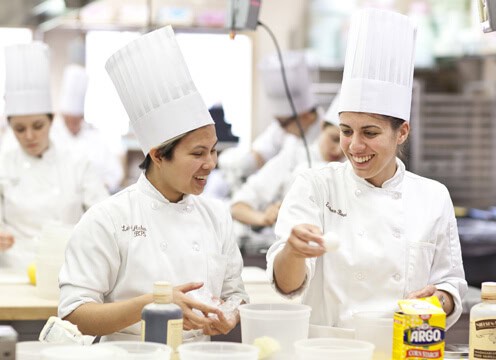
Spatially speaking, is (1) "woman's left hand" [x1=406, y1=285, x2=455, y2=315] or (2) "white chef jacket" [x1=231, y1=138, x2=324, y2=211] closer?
(1) "woman's left hand" [x1=406, y1=285, x2=455, y2=315]

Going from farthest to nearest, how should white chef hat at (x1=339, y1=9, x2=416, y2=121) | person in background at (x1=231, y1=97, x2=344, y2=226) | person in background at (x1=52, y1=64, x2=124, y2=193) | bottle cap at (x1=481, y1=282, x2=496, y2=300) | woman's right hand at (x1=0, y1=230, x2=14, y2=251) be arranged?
1. person in background at (x1=52, y1=64, x2=124, y2=193)
2. person in background at (x1=231, y1=97, x2=344, y2=226)
3. woman's right hand at (x1=0, y1=230, x2=14, y2=251)
4. white chef hat at (x1=339, y1=9, x2=416, y2=121)
5. bottle cap at (x1=481, y1=282, x2=496, y2=300)

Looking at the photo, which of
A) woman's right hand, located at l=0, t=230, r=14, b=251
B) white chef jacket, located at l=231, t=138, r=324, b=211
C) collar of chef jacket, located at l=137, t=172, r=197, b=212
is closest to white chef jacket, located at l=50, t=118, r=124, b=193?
white chef jacket, located at l=231, t=138, r=324, b=211

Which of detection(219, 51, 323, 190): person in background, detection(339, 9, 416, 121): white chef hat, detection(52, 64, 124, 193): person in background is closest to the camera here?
detection(339, 9, 416, 121): white chef hat

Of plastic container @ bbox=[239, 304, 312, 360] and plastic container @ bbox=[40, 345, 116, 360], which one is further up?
plastic container @ bbox=[239, 304, 312, 360]

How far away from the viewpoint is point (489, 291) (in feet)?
6.88

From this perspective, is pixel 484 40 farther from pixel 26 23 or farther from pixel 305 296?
pixel 305 296

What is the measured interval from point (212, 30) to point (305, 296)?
250 inches

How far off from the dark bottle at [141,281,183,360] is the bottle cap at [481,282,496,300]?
701 mm

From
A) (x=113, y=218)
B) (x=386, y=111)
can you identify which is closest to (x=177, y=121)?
(x=113, y=218)

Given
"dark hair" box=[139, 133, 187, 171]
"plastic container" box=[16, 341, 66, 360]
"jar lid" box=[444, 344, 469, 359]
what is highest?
"dark hair" box=[139, 133, 187, 171]

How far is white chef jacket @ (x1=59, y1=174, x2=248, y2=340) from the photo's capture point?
2.41 m

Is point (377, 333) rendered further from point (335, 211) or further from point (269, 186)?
point (269, 186)

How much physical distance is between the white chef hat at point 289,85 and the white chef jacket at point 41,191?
153 centimetres

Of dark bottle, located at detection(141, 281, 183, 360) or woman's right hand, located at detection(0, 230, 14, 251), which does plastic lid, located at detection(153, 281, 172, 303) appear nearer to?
dark bottle, located at detection(141, 281, 183, 360)
